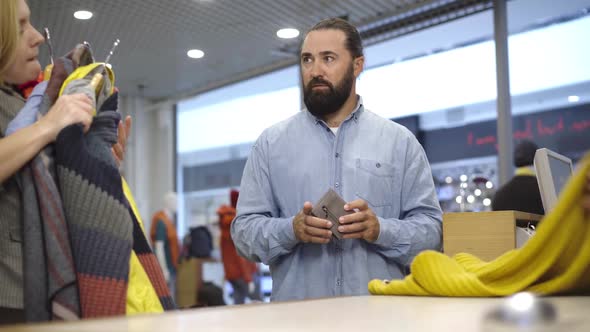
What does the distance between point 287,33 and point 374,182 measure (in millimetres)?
5337

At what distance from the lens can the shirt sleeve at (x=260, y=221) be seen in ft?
6.98

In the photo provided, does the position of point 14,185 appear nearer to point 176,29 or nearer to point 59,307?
point 59,307

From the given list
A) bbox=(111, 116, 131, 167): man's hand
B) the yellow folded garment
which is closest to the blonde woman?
bbox=(111, 116, 131, 167): man's hand

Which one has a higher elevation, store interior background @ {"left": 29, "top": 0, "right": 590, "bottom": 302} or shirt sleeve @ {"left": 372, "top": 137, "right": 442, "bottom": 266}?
store interior background @ {"left": 29, "top": 0, "right": 590, "bottom": 302}

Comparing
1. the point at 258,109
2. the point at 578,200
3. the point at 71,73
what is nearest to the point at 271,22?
the point at 258,109

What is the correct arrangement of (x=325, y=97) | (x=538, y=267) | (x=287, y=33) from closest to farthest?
(x=538, y=267), (x=325, y=97), (x=287, y=33)

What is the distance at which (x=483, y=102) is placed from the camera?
A: 637 centimetres

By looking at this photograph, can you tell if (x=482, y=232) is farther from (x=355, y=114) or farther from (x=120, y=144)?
(x=120, y=144)

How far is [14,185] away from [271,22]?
19.5 ft

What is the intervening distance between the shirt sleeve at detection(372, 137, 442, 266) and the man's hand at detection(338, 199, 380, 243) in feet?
0.15

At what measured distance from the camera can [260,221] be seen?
7.22 feet

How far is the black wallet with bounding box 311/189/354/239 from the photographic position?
198 centimetres

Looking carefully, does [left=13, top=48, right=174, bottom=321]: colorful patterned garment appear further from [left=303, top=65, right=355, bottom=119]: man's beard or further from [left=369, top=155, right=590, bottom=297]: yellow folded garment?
[left=303, top=65, right=355, bottom=119]: man's beard

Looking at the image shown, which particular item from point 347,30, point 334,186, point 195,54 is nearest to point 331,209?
point 334,186
